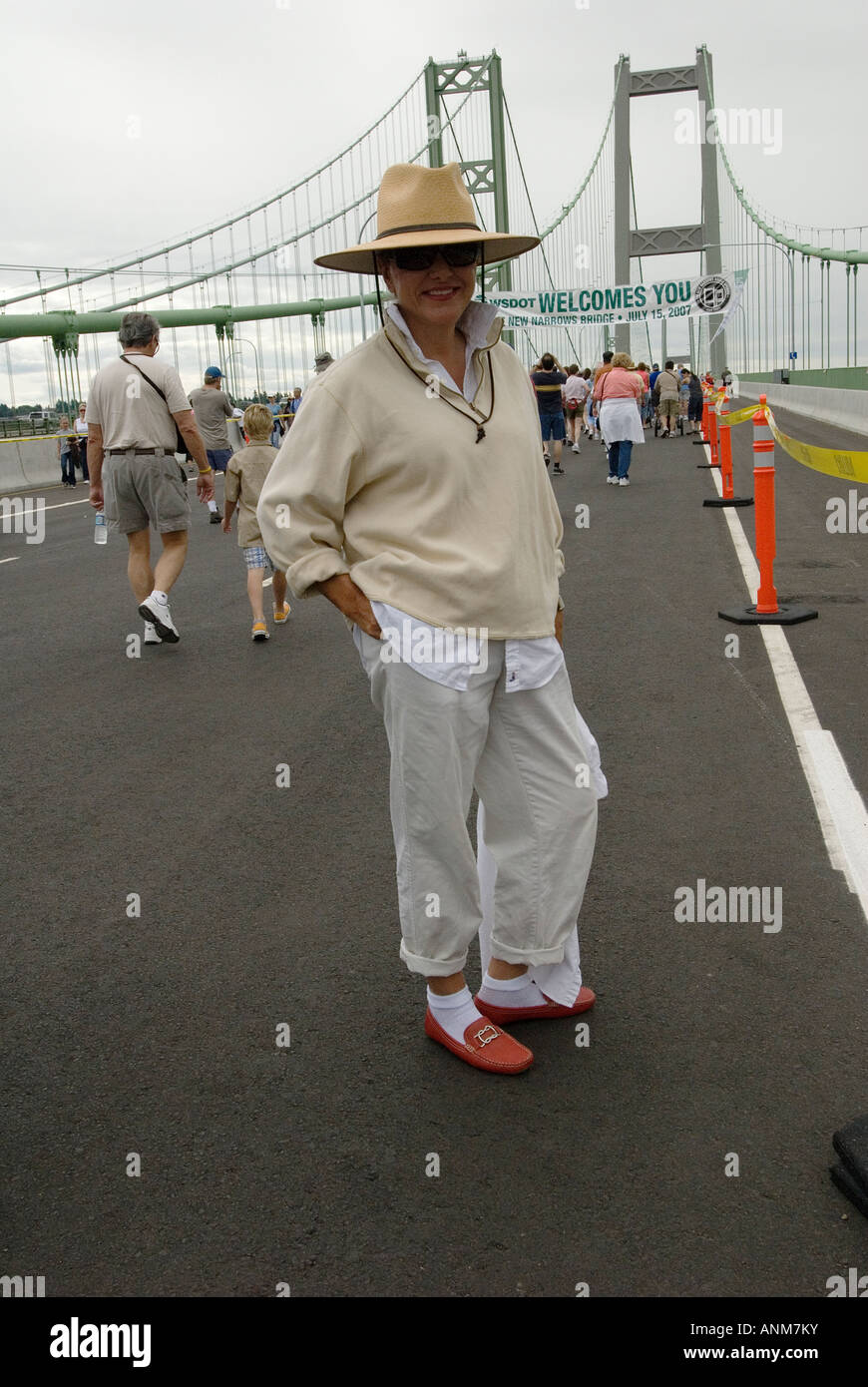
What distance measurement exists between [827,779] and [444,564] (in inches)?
100

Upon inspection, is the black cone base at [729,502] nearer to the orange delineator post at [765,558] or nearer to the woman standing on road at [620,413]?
the woman standing on road at [620,413]

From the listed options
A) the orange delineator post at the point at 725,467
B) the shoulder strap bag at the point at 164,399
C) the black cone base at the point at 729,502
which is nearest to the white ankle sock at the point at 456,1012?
the shoulder strap bag at the point at 164,399

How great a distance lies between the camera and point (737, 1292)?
216 cm

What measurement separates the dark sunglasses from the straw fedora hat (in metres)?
0.03

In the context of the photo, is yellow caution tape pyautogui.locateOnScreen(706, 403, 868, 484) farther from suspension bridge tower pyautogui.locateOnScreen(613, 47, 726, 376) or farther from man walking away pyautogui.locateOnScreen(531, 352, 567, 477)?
suspension bridge tower pyautogui.locateOnScreen(613, 47, 726, 376)

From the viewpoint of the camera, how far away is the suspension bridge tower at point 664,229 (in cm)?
4375

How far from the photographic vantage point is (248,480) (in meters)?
8.04

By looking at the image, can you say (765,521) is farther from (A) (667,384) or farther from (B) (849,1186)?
(A) (667,384)

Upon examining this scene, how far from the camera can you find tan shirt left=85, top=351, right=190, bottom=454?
25.7 feet

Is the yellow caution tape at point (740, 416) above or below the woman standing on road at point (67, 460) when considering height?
above

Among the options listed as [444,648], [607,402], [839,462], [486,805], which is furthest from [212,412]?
[444,648]

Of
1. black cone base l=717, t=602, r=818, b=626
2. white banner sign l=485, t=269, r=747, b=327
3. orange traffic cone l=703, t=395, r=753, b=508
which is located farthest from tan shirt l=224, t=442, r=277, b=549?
white banner sign l=485, t=269, r=747, b=327

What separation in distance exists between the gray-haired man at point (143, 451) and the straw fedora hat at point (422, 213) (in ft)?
17.4

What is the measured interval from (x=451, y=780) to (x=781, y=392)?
41.7 m
